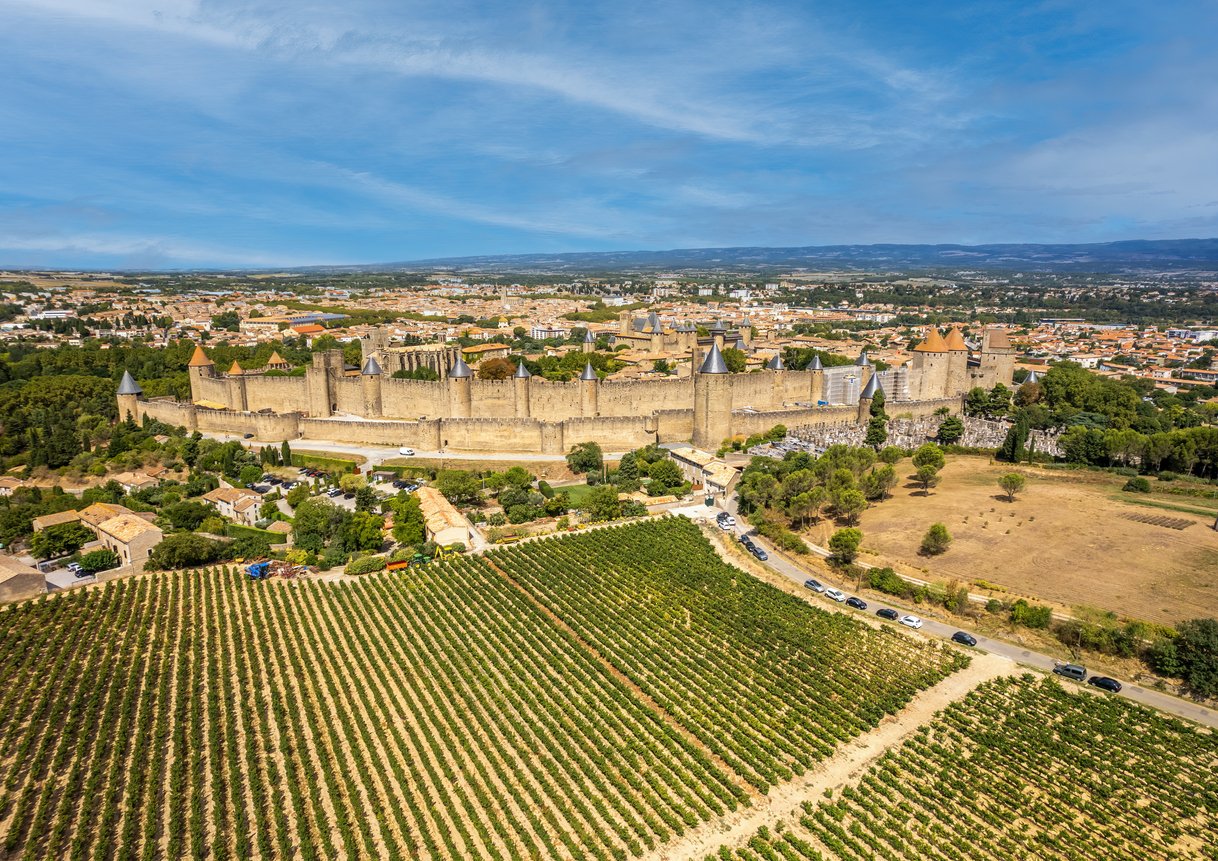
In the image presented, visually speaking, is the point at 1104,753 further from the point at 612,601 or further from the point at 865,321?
the point at 865,321

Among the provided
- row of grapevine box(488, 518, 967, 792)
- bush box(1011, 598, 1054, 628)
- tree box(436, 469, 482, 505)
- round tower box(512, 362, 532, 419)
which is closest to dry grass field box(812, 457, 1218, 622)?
bush box(1011, 598, 1054, 628)

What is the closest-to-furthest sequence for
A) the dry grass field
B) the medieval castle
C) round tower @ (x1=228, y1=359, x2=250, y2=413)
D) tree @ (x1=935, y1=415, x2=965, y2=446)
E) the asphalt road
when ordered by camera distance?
1. the asphalt road
2. the dry grass field
3. the medieval castle
4. tree @ (x1=935, y1=415, x2=965, y2=446)
5. round tower @ (x1=228, y1=359, x2=250, y2=413)

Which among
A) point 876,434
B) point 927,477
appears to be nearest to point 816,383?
Answer: point 876,434

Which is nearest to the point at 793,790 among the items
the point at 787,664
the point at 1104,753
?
the point at 787,664

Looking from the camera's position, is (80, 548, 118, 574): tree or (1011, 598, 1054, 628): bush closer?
(1011, 598, 1054, 628): bush

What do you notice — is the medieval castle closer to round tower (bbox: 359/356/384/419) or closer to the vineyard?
round tower (bbox: 359/356/384/419)

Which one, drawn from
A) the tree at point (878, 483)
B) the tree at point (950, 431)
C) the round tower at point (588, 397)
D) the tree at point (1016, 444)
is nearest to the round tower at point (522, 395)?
the round tower at point (588, 397)

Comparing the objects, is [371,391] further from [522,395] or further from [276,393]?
[522,395]
